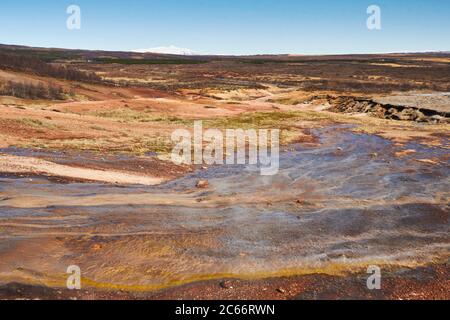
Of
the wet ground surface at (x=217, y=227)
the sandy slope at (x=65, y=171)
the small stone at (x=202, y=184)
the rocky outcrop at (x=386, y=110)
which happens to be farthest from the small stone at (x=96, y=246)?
the rocky outcrop at (x=386, y=110)

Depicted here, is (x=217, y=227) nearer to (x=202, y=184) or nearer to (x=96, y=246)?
(x=96, y=246)

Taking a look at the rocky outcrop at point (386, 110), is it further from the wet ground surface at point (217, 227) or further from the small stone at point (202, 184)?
the small stone at point (202, 184)

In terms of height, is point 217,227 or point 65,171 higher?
point 65,171

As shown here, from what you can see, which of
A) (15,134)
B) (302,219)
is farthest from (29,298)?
(15,134)

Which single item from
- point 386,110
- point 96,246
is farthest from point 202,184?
point 386,110

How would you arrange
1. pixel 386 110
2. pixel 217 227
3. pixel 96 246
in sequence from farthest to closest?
pixel 386 110 < pixel 217 227 < pixel 96 246

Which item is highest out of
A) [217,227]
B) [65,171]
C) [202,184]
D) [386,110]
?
[386,110]

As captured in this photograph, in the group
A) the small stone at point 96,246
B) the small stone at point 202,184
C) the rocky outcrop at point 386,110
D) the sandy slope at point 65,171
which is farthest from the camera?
the rocky outcrop at point 386,110
